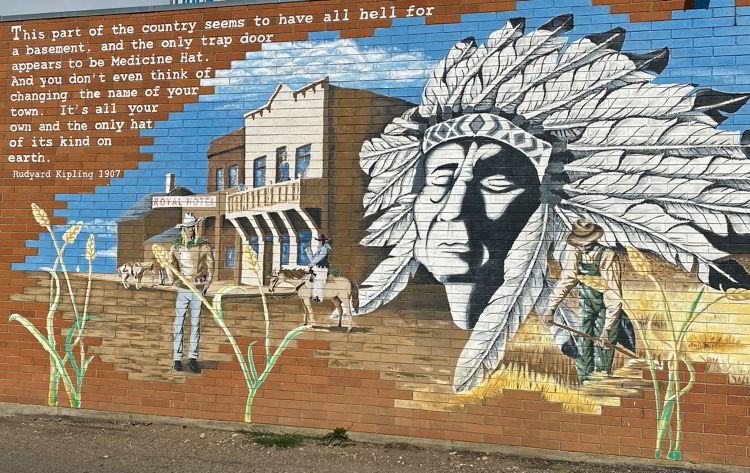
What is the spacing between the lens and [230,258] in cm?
632

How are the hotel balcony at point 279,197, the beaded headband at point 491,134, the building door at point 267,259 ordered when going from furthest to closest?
the building door at point 267,259 < the hotel balcony at point 279,197 < the beaded headband at point 491,134

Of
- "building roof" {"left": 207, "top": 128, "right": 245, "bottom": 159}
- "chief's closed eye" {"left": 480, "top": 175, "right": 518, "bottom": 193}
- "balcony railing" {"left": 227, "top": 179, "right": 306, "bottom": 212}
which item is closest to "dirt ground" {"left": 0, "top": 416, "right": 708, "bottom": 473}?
"balcony railing" {"left": 227, "top": 179, "right": 306, "bottom": 212}

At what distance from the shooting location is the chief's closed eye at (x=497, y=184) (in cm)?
567

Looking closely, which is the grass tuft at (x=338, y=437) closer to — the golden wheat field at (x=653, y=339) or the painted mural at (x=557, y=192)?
the painted mural at (x=557, y=192)

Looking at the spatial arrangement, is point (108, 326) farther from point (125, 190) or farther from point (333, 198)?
point (333, 198)

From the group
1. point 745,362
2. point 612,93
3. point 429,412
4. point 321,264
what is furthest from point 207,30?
point 745,362

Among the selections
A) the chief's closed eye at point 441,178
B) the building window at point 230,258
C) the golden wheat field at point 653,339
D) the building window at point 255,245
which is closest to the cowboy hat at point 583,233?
the golden wheat field at point 653,339

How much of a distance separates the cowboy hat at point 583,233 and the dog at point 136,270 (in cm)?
443

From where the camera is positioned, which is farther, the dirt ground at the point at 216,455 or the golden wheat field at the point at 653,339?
the dirt ground at the point at 216,455

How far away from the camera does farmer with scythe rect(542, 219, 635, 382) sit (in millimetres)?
5422

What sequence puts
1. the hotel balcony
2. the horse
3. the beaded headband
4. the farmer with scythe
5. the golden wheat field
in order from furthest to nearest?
the hotel balcony
the horse
the beaded headband
the farmer with scythe
the golden wheat field

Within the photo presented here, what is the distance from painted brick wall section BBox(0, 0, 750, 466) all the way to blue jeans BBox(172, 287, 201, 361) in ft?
0.23

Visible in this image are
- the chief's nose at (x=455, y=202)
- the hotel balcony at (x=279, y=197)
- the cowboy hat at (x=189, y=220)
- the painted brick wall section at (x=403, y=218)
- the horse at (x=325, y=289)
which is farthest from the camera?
the cowboy hat at (x=189, y=220)

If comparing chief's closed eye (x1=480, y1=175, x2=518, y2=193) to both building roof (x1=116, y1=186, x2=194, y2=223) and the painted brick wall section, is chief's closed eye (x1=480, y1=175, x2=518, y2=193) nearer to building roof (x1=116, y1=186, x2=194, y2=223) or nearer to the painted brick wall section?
the painted brick wall section
